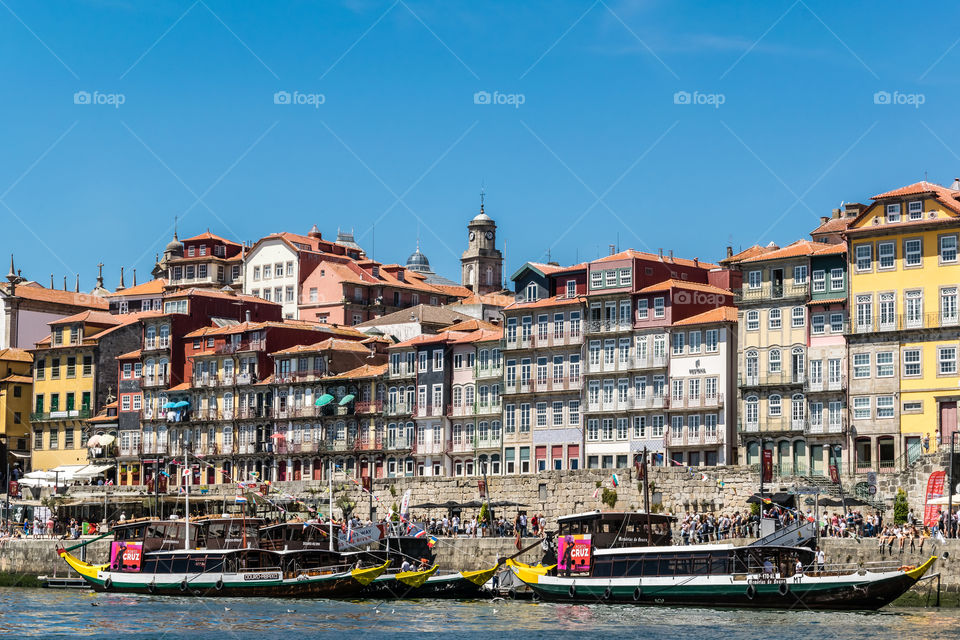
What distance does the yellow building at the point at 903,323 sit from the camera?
82.1 meters

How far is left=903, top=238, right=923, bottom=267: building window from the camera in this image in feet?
275

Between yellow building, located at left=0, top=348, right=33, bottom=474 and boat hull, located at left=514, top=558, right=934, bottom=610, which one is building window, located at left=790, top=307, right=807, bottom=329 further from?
yellow building, located at left=0, top=348, right=33, bottom=474

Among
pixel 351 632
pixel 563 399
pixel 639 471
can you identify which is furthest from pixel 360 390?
pixel 351 632

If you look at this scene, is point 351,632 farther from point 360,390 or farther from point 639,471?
point 360,390

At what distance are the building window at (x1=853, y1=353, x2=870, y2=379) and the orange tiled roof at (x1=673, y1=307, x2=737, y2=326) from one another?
29.2 feet

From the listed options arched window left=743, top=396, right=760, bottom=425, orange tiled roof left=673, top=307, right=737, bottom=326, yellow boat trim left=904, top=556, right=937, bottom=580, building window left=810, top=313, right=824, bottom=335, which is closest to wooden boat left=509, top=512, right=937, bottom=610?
yellow boat trim left=904, top=556, right=937, bottom=580

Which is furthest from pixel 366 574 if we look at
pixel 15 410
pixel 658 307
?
pixel 15 410

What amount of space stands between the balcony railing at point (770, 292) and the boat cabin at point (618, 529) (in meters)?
19.0

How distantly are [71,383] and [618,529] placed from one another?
2459 inches

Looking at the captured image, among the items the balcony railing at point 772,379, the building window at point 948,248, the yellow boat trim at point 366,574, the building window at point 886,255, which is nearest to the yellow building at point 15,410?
the yellow boat trim at point 366,574

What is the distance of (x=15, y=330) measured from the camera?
136 meters

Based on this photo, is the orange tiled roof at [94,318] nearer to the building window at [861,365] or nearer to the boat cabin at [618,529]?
the building window at [861,365]

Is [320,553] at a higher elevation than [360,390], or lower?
lower

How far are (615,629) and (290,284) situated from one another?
77739mm
